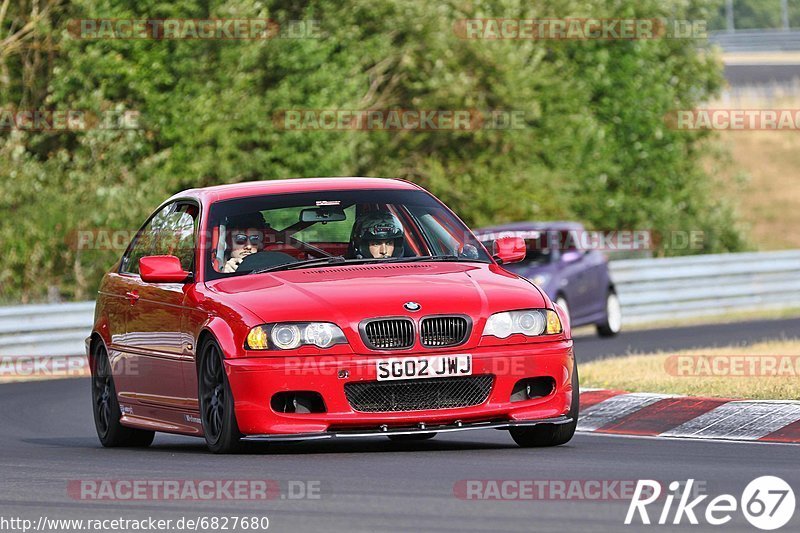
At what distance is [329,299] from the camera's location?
9492 mm

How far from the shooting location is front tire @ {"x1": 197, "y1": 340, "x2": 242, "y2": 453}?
31.4 feet

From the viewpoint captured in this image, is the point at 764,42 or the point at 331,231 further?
the point at 764,42

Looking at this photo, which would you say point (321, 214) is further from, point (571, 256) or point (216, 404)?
point (571, 256)

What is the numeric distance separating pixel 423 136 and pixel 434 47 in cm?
191

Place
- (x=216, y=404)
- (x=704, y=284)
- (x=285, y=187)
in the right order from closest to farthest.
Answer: (x=216, y=404) < (x=285, y=187) < (x=704, y=284)

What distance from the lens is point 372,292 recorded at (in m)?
9.56

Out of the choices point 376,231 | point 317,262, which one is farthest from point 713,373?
point 317,262

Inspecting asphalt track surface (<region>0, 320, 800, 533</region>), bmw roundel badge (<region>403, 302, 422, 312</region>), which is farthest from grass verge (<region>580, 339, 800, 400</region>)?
bmw roundel badge (<region>403, 302, 422, 312</region>)

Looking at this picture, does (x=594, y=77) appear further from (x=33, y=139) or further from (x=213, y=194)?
(x=213, y=194)

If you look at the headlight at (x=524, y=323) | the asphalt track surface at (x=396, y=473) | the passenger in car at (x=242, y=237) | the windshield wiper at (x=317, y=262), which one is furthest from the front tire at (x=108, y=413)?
the headlight at (x=524, y=323)

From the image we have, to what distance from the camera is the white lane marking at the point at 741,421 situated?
10.6 m

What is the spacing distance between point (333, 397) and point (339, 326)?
1.21ft

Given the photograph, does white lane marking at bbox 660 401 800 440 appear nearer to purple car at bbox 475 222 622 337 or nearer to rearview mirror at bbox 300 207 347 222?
rearview mirror at bbox 300 207 347 222

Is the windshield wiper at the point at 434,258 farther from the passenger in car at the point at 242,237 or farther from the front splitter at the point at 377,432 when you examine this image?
the front splitter at the point at 377,432
